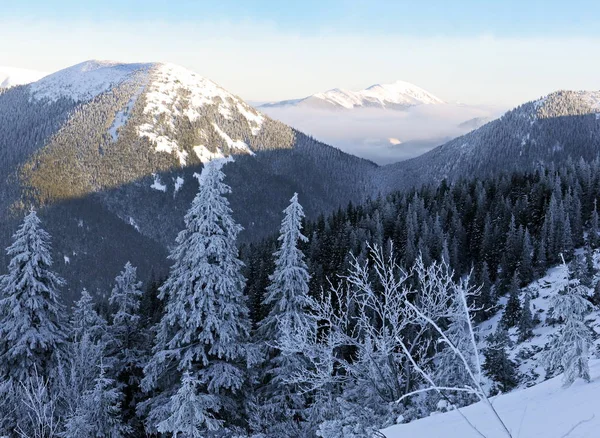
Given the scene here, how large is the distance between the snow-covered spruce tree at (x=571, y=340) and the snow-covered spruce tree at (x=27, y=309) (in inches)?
772

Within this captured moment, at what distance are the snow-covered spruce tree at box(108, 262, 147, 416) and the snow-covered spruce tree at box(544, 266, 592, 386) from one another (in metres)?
20.5

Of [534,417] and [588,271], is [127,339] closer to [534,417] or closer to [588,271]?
[534,417]

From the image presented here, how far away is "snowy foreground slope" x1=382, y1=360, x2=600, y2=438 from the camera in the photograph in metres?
6.05

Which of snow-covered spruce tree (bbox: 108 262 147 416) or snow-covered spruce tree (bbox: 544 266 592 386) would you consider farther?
snow-covered spruce tree (bbox: 108 262 147 416)

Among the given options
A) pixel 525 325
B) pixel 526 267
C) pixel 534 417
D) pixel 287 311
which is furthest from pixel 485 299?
pixel 534 417

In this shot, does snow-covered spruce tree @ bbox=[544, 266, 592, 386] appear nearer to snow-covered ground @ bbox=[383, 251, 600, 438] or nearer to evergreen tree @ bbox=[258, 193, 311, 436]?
snow-covered ground @ bbox=[383, 251, 600, 438]

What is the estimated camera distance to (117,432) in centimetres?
1903

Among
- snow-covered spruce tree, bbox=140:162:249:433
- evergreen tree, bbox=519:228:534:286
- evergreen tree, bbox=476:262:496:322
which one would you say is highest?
snow-covered spruce tree, bbox=140:162:249:433

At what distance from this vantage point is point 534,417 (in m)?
6.79

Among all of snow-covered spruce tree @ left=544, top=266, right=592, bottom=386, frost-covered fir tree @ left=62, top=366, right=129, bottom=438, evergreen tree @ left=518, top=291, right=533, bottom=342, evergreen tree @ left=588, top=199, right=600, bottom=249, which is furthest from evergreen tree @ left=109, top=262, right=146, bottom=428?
evergreen tree @ left=588, top=199, right=600, bottom=249

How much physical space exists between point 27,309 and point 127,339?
6.67 m

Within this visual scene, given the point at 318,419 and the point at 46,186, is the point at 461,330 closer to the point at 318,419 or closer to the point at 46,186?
the point at 318,419

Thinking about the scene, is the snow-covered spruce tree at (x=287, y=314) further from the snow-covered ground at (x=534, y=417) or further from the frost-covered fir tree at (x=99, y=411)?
the snow-covered ground at (x=534, y=417)

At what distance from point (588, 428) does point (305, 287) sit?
55.9ft
